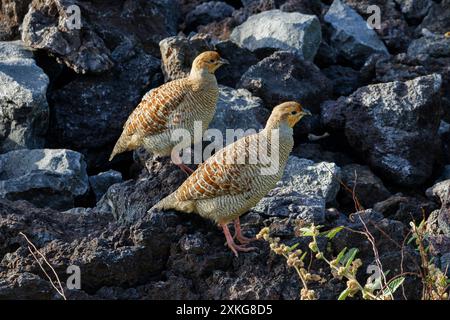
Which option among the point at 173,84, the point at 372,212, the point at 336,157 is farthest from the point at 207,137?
the point at 372,212

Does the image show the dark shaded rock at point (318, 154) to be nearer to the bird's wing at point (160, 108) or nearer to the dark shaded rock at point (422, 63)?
the dark shaded rock at point (422, 63)

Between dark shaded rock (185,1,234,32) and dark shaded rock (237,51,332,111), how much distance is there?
8.04 feet

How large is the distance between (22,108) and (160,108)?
2145 millimetres

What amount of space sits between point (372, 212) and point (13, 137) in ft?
15.4

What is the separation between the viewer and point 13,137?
12109 mm

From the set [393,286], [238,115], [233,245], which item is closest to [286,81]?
[238,115]

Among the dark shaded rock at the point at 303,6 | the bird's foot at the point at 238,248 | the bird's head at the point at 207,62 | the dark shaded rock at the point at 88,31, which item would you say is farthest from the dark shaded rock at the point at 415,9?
the bird's foot at the point at 238,248

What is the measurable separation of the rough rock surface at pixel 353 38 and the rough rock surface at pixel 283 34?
0.53 m

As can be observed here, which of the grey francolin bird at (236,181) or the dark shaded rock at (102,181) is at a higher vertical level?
the grey francolin bird at (236,181)

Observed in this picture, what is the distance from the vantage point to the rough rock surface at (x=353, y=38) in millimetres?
13719

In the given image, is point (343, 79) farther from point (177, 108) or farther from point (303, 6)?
point (177, 108)

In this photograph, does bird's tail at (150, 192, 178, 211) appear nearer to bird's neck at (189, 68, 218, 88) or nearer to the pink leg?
the pink leg

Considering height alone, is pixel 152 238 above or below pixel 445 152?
above
